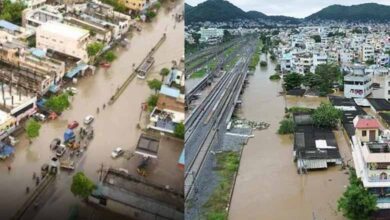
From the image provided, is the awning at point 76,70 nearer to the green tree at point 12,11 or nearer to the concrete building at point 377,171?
the green tree at point 12,11

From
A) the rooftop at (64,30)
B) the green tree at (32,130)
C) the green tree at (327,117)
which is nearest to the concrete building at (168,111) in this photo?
the green tree at (32,130)

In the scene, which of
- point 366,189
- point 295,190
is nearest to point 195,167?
point 295,190

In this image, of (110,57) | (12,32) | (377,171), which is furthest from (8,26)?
(377,171)

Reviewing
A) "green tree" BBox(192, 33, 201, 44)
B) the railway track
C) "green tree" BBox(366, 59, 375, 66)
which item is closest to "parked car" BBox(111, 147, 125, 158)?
the railway track

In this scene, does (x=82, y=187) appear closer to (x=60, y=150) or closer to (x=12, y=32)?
(x=60, y=150)

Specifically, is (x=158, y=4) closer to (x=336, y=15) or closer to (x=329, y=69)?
(x=329, y=69)

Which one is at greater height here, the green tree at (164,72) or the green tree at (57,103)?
the green tree at (164,72)
